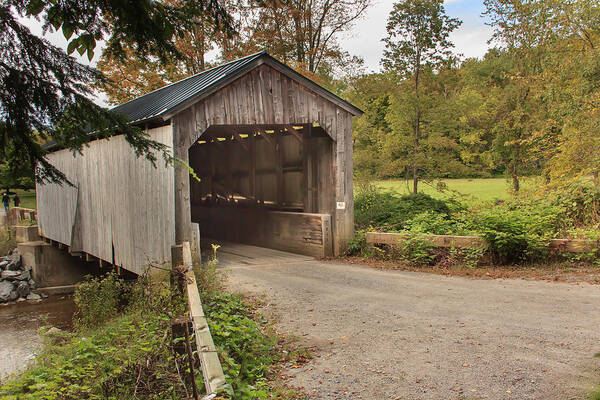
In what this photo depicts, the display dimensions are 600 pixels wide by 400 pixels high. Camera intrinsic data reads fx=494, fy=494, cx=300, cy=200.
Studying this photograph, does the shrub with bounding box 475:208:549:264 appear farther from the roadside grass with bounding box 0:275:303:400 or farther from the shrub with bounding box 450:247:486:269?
→ the roadside grass with bounding box 0:275:303:400

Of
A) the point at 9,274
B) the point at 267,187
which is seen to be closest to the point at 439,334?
the point at 267,187

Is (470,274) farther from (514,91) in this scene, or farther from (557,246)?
(514,91)

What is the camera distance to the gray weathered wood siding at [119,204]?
9.64 metres

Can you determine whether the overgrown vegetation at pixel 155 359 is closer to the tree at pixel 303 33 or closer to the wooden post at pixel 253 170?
the wooden post at pixel 253 170

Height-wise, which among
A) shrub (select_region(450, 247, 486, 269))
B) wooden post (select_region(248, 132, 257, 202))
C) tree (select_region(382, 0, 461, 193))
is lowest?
shrub (select_region(450, 247, 486, 269))

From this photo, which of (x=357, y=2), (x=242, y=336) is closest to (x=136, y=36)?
(x=242, y=336)

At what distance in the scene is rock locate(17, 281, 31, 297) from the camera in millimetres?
16391

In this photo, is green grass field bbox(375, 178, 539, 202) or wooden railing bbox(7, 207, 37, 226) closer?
green grass field bbox(375, 178, 539, 202)

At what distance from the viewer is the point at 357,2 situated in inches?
864

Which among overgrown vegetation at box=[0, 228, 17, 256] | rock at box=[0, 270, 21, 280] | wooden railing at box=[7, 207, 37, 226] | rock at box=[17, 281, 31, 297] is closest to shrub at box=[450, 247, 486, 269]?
rock at box=[17, 281, 31, 297]

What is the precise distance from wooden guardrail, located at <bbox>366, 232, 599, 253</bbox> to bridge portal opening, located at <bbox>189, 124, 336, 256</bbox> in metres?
1.51

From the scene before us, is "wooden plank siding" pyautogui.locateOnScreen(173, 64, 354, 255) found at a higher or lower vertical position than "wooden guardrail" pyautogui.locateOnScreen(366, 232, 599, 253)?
higher

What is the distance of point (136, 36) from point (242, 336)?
3.31 metres

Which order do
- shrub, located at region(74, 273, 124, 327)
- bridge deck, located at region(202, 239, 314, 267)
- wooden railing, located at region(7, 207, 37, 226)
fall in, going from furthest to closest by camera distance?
wooden railing, located at region(7, 207, 37, 226) → bridge deck, located at region(202, 239, 314, 267) → shrub, located at region(74, 273, 124, 327)
